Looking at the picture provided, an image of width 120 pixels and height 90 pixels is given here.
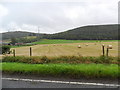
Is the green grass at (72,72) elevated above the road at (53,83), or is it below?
above

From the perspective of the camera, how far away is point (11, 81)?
4660 millimetres

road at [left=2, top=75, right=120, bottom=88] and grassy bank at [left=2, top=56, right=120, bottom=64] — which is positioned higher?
grassy bank at [left=2, top=56, right=120, bottom=64]

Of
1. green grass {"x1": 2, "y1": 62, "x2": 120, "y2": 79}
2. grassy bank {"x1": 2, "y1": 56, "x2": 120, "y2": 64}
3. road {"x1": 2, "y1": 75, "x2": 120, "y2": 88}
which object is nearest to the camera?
road {"x1": 2, "y1": 75, "x2": 120, "y2": 88}

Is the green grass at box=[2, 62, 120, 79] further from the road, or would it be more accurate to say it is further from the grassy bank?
the grassy bank

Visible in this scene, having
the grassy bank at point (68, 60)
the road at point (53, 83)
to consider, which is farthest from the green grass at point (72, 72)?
the grassy bank at point (68, 60)

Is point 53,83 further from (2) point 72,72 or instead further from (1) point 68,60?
(1) point 68,60

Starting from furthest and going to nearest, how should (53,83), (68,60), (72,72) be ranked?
(68,60)
(72,72)
(53,83)

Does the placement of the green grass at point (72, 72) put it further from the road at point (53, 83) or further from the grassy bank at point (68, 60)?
the grassy bank at point (68, 60)

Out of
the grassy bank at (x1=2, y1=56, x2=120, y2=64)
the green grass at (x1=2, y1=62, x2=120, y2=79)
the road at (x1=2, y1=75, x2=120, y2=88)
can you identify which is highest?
the grassy bank at (x1=2, y1=56, x2=120, y2=64)

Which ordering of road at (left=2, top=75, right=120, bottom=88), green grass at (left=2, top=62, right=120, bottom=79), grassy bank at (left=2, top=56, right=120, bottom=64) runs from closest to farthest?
road at (left=2, top=75, right=120, bottom=88) → green grass at (left=2, top=62, right=120, bottom=79) → grassy bank at (left=2, top=56, right=120, bottom=64)

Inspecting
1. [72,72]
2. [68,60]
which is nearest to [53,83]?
[72,72]

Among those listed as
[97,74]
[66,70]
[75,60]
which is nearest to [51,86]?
[66,70]

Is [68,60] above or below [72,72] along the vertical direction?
above

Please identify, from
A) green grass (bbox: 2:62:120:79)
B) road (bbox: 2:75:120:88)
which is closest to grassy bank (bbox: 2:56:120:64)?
green grass (bbox: 2:62:120:79)
